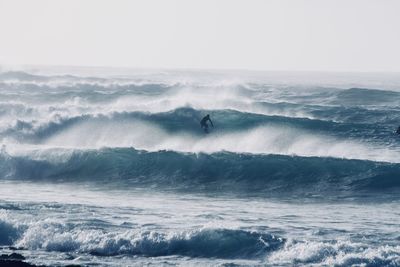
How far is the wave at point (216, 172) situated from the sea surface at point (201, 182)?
0.21 ft

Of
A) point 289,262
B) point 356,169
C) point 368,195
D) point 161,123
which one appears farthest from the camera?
point 161,123

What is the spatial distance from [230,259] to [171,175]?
10430 mm

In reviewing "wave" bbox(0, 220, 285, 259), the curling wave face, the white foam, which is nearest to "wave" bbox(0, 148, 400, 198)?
the curling wave face

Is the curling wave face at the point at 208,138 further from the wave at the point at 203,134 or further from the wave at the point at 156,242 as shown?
the wave at the point at 156,242

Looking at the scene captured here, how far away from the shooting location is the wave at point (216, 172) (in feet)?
72.5

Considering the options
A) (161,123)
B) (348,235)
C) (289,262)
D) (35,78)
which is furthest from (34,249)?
(35,78)

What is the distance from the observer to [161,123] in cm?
3300

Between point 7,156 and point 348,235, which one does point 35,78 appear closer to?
point 7,156

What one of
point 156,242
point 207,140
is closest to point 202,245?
point 156,242

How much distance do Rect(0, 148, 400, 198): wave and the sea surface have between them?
6 cm

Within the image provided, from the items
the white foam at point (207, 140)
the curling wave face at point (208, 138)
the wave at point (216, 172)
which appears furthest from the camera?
the white foam at point (207, 140)

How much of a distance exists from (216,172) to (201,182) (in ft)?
3.76

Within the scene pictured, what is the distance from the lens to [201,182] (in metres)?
23.4

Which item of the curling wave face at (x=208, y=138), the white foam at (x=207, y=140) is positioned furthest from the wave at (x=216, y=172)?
the white foam at (x=207, y=140)
